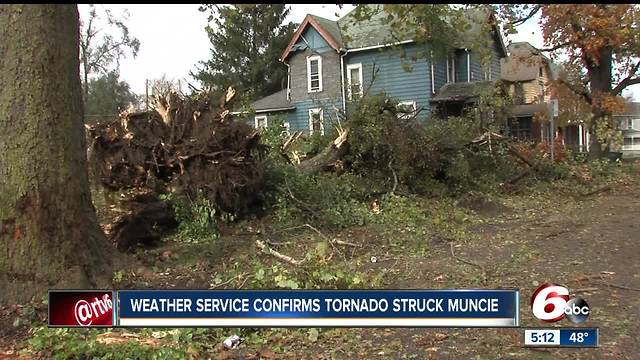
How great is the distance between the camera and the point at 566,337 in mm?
3689

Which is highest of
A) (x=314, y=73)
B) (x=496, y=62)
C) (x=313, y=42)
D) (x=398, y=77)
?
(x=313, y=42)

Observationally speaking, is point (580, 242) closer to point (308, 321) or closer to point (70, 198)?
point (308, 321)

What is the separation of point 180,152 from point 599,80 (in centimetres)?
1723

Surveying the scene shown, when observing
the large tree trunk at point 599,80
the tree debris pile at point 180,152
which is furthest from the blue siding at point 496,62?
the tree debris pile at point 180,152

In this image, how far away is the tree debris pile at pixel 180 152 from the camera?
28.3ft

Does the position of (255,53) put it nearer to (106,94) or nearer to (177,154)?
(106,94)

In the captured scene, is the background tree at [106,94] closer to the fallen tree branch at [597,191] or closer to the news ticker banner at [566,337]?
the fallen tree branch at [597,191]

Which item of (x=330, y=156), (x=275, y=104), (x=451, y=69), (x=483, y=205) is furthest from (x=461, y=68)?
(x=330, y=156)

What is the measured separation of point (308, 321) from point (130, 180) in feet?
19.2

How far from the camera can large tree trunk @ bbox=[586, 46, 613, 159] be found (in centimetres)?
1980

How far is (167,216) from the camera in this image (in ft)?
28.0

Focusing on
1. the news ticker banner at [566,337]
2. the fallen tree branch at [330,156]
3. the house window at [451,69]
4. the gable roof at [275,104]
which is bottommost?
the news ticker banner at [566,337]

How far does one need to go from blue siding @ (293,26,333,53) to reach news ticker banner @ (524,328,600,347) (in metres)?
24.5

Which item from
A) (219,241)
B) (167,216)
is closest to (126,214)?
(167,216)
